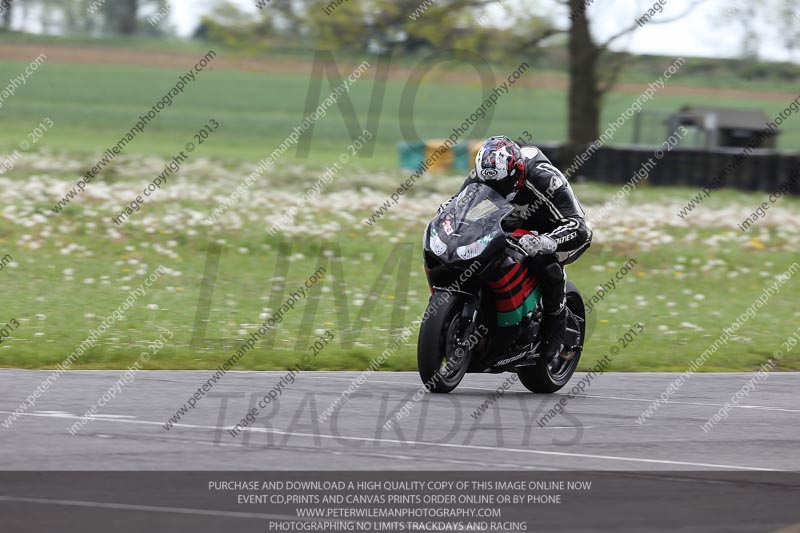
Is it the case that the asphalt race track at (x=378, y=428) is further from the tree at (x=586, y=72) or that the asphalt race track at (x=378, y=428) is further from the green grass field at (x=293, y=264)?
the tree at (x=586, y=72)

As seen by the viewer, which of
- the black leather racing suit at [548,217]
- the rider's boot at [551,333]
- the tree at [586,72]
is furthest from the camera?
the tree at [586,72]

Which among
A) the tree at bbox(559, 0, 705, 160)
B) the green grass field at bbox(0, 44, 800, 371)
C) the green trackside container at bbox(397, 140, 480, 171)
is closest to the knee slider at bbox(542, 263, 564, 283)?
the green grass field at bbox(0, 44, 800, 371)

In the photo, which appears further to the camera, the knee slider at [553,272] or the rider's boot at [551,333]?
the rider's boot at [551,333]

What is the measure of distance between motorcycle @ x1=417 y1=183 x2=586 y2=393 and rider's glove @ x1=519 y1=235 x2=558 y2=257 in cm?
5

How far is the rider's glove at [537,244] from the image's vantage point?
29.7ft

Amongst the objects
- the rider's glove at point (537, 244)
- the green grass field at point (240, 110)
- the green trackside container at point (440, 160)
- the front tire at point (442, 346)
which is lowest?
the green grass field at point (240, 110)

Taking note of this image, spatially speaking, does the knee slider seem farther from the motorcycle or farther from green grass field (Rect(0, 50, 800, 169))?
green grass field (Rect(0, 50, 800, 169))

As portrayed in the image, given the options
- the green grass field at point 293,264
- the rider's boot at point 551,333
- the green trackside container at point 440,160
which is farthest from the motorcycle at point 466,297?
the green trackside container at point 440,160

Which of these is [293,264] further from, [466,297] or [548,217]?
[466,297]

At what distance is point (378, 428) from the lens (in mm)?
7742

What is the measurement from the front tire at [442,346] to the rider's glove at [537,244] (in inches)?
23.5

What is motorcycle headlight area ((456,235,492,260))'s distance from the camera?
344 inches

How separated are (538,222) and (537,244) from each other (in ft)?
1.31
